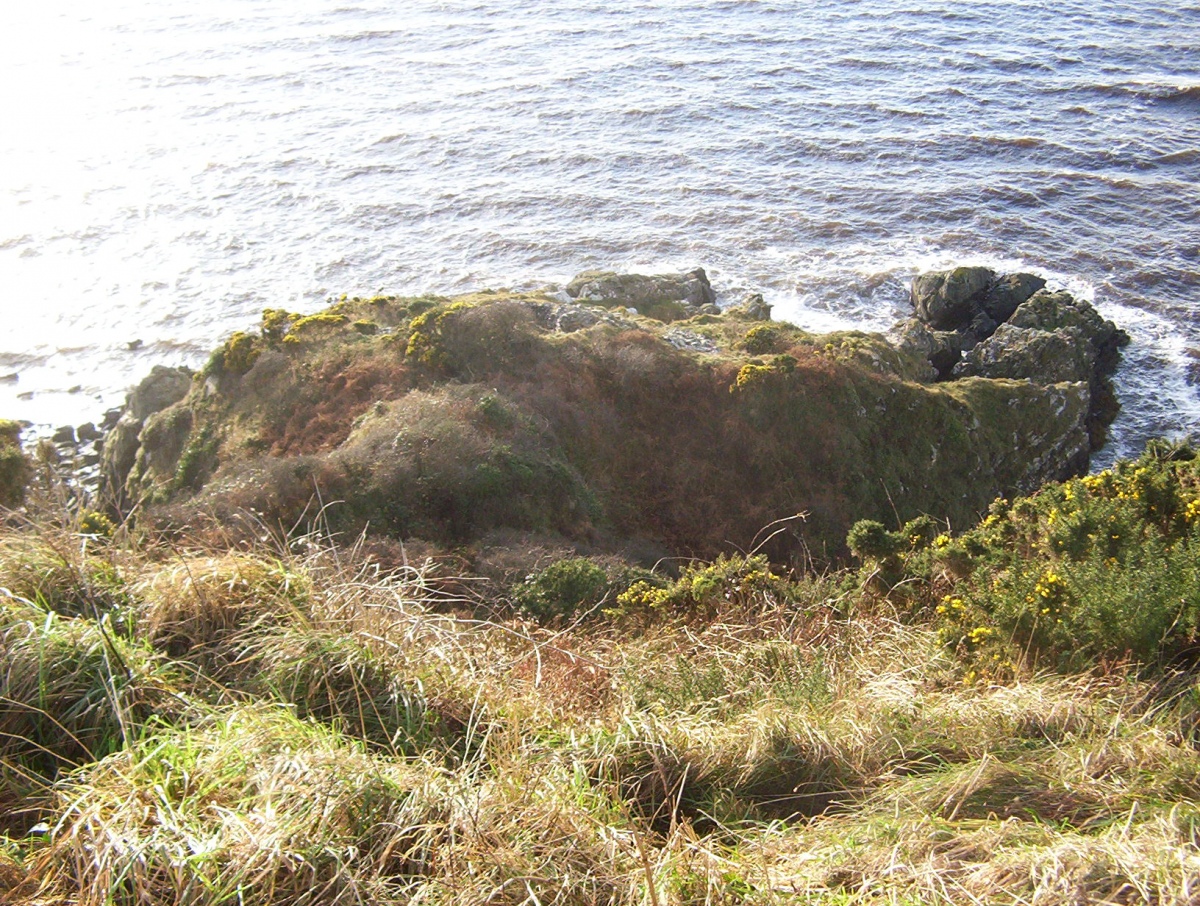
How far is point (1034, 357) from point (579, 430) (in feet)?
41.1

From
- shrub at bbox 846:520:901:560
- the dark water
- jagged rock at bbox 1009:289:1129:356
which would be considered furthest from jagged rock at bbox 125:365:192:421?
jagged rock at bbox 1009:289:1129:356

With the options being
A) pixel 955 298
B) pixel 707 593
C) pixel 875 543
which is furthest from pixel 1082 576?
pixel 955 298

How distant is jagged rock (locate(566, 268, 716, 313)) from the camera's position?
24.7 metres

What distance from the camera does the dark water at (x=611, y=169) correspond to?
91.5 feet

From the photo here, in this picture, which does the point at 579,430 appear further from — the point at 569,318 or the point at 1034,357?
the point at 1034,357

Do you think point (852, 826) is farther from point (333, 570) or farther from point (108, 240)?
point (108, 240)

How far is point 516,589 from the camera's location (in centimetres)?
1076

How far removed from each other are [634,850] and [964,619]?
423 cm

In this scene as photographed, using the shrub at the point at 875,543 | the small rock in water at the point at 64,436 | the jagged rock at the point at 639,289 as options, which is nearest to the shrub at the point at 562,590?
the shrub at the point at 875,543

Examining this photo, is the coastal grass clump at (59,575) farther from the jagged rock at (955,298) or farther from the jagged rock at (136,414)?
the jagged rock at (955,298)

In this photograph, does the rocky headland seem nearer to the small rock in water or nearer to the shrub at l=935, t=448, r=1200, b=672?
the small rock in water

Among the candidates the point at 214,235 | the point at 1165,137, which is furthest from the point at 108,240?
the point at 1165,137

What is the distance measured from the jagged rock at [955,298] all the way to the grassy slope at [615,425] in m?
5.80

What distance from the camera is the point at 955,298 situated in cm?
2559
